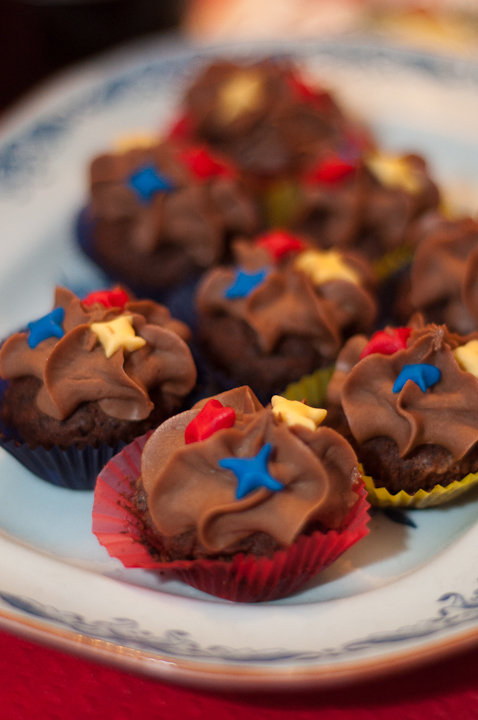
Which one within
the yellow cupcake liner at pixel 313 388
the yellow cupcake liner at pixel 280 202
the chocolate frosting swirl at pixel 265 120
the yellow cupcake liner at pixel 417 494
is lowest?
the yellow cupcake liner at pixel 417 494

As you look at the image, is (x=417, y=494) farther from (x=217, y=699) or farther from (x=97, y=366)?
(x=97, y=366)

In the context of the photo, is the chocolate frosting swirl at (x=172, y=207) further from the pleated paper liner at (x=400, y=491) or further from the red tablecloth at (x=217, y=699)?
the red tablecloth at (x=217, y=699)

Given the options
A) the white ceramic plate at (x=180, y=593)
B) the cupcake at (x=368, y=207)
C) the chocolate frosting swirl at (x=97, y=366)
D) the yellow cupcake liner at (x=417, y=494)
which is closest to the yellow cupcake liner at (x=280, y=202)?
the cupcake at (x=368, y=207)

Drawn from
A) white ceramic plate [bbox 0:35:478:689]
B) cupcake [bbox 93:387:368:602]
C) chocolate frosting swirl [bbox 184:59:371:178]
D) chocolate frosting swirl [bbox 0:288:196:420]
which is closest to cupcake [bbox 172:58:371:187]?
chocolate frosting swirl [bbox 184:59:371:178]

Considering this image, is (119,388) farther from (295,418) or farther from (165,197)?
(165,197)

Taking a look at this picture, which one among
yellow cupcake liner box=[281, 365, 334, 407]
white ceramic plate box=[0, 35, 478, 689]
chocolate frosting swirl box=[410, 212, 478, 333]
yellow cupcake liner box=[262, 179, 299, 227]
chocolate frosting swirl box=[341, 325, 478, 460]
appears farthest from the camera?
yellow cupcake liner box=[262, 179, 299, 227]

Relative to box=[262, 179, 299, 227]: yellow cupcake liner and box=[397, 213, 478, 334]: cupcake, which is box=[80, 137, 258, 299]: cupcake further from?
box=[397, 213, 478, 334]: cupcake

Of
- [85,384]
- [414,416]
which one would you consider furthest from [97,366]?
[414,416]
